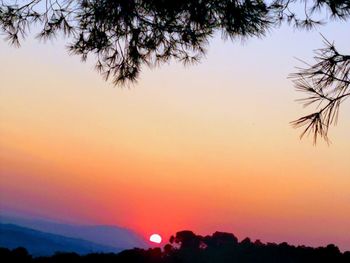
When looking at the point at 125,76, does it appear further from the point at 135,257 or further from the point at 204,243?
the point at 204,243

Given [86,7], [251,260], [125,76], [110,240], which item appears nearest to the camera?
[86,7]

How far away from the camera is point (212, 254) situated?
9.80 meters

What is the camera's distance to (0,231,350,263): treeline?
668 centimetres

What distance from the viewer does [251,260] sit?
370 inches

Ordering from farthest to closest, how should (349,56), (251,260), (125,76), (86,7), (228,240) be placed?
(228,240) → (251,260) → (125,76) → (86,7) → (349,56)

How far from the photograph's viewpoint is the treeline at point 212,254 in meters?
6.68

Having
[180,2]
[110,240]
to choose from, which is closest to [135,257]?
[180,2]

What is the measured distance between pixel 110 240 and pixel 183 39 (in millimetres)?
167486

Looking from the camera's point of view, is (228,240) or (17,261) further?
(228,240)

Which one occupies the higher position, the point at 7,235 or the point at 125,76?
the point at 7,235

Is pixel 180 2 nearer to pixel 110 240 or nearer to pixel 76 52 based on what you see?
pixel 76 52

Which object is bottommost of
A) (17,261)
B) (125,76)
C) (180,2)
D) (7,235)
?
(17,261)

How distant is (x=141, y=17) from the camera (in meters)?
5.95

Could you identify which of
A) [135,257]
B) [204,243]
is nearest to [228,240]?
[204,243]
